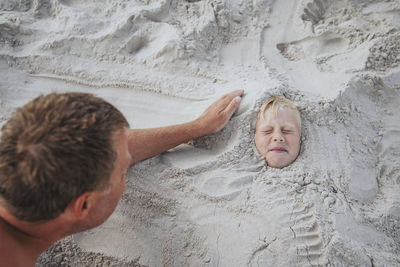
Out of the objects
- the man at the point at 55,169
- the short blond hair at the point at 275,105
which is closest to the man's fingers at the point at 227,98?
the short blond hair at the point at 275,105

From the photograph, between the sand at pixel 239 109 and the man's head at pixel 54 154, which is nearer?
the man's head at pixel 54 154

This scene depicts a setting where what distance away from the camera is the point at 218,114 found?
235 centimetres

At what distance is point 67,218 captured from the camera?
146cm

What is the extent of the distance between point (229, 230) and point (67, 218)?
0.91m

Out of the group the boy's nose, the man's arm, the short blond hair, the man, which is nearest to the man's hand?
the man's arm

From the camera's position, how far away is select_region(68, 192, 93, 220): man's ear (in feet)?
4.59

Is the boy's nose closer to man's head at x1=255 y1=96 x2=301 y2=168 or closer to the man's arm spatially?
man's head at x1=255 y1=96 x2=301 y2=168

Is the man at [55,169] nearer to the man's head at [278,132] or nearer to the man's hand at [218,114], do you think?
the man's hand at [218,114]

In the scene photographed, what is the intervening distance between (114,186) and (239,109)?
Result: 3.91 ft

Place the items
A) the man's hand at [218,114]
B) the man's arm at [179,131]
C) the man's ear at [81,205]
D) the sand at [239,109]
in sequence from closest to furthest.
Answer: the man's ear at [81,205], the sand at [239,109], the man's arm at [179,131], the man's hand at [218,114]

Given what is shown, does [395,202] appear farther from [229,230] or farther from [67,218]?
[67,218]

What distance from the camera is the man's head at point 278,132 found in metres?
2.23

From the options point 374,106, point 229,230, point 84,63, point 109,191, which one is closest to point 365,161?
point 374,106

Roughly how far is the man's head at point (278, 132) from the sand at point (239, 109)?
6cm
